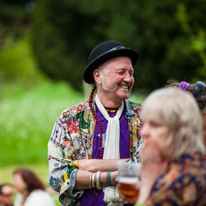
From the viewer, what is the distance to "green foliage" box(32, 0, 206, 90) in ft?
48.2

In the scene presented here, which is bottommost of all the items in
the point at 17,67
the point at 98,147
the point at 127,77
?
the point at 98,147

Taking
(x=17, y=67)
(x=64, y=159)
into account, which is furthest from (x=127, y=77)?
(x=17, y=67)

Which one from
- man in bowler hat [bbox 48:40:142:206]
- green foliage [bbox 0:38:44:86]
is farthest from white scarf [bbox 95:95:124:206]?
green foliage [bbox 0:38:44:86]

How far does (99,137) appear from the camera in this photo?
3441 mm

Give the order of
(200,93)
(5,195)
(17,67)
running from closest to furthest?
(200,93), (5,195), (17,67)

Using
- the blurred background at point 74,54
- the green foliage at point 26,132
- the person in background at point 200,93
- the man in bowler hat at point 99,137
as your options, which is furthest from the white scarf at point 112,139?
the green foliage at point 26,132

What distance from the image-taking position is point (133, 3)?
17.0 m

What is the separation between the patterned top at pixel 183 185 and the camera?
1.97 meters

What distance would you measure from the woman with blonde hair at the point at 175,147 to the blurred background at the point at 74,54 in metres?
5.03

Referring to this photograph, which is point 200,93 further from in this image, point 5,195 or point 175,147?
point 5,195

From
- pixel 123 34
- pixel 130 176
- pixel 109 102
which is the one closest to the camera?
pixel 130 176

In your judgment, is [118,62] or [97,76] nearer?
[118,62]

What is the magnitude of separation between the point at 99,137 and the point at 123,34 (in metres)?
13.5

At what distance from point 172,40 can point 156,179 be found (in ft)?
47.0
